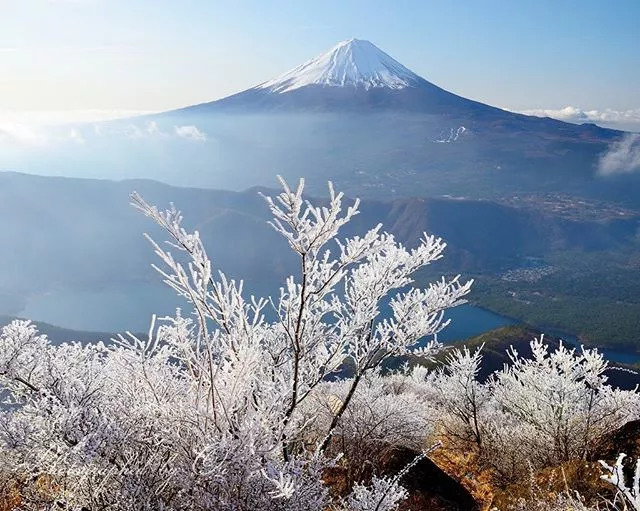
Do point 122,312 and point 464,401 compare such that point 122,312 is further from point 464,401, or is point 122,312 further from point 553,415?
point 553,415

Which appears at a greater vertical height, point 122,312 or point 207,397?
point 207,397

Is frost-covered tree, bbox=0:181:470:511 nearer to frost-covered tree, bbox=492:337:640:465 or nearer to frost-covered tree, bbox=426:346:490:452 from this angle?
frost-covered tree, bbox=492:337:640:465

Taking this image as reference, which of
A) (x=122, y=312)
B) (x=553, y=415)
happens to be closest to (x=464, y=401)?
(x=553, y=415)

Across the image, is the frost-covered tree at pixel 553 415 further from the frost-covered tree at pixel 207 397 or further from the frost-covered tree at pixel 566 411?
the frost-covered tree at pixel 207 397

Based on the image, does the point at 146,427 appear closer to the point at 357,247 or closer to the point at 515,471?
the point at 357,247

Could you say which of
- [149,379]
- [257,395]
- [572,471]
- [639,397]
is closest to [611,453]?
[572,471]
